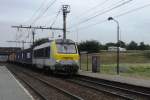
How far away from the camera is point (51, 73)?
37.2 meters

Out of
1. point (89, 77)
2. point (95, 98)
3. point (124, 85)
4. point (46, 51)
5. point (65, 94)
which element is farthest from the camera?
point (46, 51)

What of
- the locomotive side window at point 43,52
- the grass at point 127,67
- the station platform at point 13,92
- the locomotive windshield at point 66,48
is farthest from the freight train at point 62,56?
the station platform at point 13,92

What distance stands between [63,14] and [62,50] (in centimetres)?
1900

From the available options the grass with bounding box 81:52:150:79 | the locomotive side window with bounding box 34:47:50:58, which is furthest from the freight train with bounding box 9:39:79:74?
the grass with bounding box 81:52:150:79

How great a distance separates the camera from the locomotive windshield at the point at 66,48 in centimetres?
3275

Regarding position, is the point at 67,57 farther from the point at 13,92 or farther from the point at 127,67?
the point at 127,67

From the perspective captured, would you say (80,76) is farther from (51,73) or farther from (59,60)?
(51,73)

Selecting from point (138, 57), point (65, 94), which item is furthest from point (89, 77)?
point (138, 57)

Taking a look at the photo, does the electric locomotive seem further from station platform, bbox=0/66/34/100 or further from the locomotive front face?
station platform, bbox=0/66/34/100

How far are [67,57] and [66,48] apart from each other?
3.52 feet

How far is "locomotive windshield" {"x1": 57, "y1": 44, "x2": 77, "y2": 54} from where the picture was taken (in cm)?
3275

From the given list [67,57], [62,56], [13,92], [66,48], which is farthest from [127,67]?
[13,92]

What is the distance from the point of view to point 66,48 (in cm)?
3312

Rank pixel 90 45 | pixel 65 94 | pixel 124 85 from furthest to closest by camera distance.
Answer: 1. pixel 90 45
2. pixel 124 85
3. pixel 65 94
